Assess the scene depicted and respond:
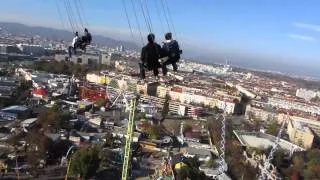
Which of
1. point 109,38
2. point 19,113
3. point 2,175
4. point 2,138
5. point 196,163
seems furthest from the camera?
point 109,38

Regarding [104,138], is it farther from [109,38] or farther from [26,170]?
[109,38]

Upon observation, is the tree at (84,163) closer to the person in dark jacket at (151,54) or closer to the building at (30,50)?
the person in dark jacket at (151,54)

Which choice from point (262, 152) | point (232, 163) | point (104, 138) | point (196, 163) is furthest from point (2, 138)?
point (262, 152)

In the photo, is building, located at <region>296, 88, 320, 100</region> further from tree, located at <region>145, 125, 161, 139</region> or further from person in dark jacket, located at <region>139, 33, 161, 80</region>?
person in dark jacket, located at <region>139, 33, 161, 80</region>

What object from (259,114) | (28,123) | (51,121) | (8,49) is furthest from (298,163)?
(8,49)

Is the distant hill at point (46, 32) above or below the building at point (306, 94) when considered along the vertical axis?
above

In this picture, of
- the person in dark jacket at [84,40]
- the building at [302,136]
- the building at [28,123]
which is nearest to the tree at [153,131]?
the building at [28,123]

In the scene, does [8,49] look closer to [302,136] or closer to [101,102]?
[101,102]

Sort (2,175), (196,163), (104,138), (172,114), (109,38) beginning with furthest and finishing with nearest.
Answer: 1. (109,38)
2. (172,114)
3. (104,138)
4. (196,163)
5. (2,175)

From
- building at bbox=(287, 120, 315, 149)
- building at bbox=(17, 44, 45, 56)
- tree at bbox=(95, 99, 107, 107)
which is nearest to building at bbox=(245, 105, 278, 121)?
building at bbox=(287, 120, 315, 149)
